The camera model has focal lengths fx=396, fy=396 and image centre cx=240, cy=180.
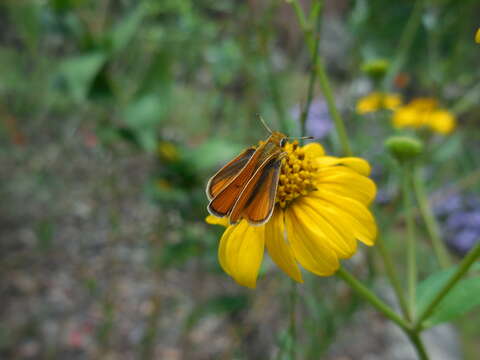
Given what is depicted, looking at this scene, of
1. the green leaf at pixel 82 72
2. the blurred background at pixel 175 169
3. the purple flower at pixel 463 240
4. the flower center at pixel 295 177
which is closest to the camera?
the flower center at pixel 295 177

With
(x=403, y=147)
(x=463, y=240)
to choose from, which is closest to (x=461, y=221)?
(x=463, y=240)

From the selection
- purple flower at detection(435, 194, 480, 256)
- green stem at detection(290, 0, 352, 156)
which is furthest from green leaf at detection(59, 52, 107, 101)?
purple flower at detection(435, 194, 480, 256)

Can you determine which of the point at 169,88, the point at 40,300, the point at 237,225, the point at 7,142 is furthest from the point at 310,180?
the point at 7,142

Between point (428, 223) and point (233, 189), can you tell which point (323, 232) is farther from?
point (428, 223)

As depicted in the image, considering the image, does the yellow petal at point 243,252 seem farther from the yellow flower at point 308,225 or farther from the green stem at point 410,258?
the green stem at point 410,258

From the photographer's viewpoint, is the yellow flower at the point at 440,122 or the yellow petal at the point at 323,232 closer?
the yellow petal at the point at 323,232

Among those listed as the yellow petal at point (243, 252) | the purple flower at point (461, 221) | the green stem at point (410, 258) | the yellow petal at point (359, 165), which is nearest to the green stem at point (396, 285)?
the green stem at point (410, 258)

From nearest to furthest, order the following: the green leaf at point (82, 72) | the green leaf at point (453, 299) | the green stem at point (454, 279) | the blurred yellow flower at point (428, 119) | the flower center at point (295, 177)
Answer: the green stem at point (454, 279) < the green leaf at point (453, 299) < the flower center at point (295, 177) < the green leaf at point (82, 72) < the blurred yellow flower at point (428, 119)
